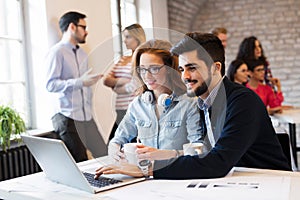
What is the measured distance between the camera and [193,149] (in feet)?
4.39

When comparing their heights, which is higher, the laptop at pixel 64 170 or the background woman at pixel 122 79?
the background woman at pixel 122 79

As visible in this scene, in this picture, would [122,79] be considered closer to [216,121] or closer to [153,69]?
[153,69]

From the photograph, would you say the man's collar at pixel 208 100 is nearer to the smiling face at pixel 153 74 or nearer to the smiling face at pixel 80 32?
the smiling face at pixel 153 74

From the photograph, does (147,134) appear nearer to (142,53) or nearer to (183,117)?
(183,117)

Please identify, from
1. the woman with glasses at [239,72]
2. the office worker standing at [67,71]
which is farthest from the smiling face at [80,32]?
the woman with glasses at [239,72]

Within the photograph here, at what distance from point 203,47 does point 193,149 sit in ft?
1.07

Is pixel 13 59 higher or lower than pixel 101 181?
higher

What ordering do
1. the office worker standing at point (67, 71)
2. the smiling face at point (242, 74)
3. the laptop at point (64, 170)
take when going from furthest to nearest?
the smiling face at point (242, 74)
the office worker standing at point (67, 71)
the laptop at point (64, 170)

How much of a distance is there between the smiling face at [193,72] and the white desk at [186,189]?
11.2 inches

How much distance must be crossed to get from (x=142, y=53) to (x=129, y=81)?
105mm

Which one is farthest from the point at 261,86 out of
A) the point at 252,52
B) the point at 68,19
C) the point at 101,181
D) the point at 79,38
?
the point at 101,181

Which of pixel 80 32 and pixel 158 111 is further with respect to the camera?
pixel 80 32

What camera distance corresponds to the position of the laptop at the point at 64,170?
121cm

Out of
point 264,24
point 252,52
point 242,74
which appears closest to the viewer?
point 242,74
